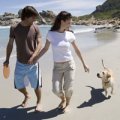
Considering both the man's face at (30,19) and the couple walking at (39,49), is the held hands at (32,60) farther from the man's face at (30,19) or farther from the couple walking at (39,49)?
the man's face at (30,19)

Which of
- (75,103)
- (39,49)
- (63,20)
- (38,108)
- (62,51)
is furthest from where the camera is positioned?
(75,103)

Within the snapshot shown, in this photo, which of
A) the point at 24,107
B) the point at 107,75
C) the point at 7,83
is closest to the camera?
the point at 24,107

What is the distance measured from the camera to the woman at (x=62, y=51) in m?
6.10

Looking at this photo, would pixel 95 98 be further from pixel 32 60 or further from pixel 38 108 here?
pixel 32 60

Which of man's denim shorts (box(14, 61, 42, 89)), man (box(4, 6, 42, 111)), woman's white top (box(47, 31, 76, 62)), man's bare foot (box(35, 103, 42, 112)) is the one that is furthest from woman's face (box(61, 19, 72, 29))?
man's bare foot (box(35, 103, 42, 112))

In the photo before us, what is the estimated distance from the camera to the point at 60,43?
6.12m

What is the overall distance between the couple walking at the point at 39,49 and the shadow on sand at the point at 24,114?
16cm

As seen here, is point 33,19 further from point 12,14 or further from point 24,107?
point 12,14

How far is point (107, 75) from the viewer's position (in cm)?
734

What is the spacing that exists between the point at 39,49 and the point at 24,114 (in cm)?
Answer: 115

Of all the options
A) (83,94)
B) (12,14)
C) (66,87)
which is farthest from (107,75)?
(12,14)

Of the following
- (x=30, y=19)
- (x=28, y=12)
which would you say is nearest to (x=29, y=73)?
(x=30, y=19)

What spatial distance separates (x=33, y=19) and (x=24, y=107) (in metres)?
1.67

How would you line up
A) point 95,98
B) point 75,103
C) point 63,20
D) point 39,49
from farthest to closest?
1. point 95,98
2. point 75,103
3. point 39,49
4. point 63,20
